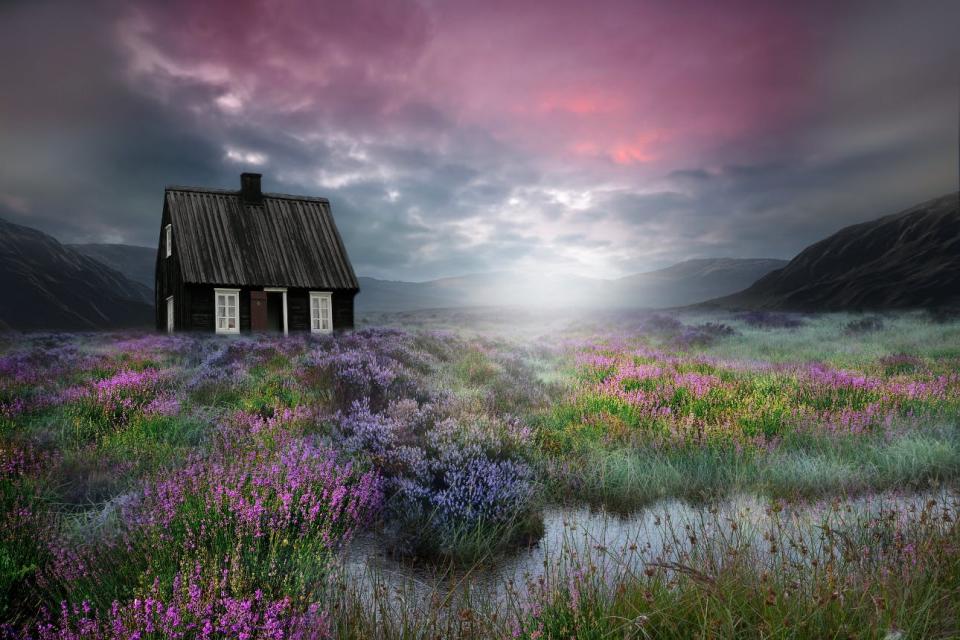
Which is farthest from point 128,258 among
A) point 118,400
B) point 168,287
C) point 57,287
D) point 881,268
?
point 118,400

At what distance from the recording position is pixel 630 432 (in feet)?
20.2

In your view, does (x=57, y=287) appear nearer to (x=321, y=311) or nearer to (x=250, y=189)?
(x=250, y=189)

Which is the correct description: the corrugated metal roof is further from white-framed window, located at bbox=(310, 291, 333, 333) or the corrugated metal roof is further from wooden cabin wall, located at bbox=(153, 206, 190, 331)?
wooden cabin wall, located at bbox=(153, 206, 190, 331)

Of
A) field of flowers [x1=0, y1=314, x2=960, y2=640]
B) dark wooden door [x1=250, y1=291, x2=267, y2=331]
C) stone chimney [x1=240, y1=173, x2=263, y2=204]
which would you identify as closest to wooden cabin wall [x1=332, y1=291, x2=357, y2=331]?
dark wooden door [x1=250, y1=291, x2=267, y2=331]

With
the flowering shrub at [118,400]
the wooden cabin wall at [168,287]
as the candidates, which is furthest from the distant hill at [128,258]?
the flowering shrub at [118,400]

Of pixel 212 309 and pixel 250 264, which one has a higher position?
pixel 250 264

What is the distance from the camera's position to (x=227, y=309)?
19203 mm

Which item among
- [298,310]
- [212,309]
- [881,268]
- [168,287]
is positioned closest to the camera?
[212,309]

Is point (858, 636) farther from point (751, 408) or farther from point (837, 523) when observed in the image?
point (751, 408)

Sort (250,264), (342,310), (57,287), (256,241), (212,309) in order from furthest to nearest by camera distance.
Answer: (57,287) → (342,310) → (256,241) → (250,264) → (212,309)

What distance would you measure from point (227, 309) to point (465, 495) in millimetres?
17612

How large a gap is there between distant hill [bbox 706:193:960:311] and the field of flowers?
25.0 metres

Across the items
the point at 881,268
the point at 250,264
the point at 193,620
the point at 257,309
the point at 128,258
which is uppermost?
the point at 128,258

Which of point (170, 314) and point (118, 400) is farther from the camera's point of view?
point (170, 314)
